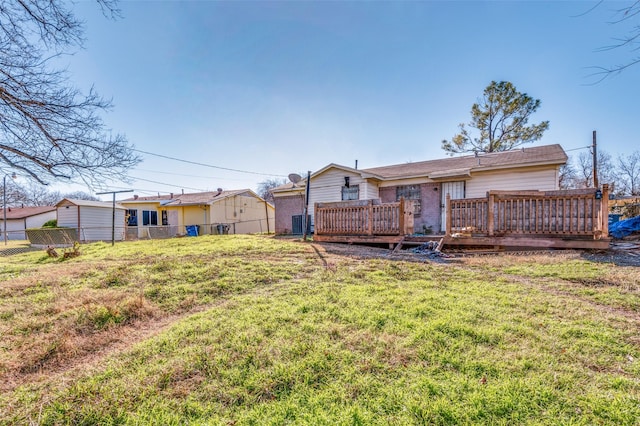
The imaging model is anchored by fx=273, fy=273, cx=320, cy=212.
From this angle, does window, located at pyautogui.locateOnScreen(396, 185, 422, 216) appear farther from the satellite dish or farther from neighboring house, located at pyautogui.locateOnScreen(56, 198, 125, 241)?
neighboring house, located at pyautogui.locateOnScreen(56, 198, 125, 241)

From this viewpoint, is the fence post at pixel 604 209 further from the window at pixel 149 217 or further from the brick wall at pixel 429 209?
the window at pixel 149 217

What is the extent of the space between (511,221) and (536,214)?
0.58 metres

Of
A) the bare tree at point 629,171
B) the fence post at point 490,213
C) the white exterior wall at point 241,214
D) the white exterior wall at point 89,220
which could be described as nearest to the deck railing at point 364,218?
the fence post at point 490,213

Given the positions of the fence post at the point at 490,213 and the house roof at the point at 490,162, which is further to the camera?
the house roof at the point at 490,162

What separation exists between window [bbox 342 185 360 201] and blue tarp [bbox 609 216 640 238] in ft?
30.6

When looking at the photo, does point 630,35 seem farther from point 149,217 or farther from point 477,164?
point 149,217

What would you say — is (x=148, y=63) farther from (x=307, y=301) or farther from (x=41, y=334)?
(x=307, y=301)

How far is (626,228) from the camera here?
360 inches

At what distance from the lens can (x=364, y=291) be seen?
4137mm

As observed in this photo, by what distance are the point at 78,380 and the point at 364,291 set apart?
327cm

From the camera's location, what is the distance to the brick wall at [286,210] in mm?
16109

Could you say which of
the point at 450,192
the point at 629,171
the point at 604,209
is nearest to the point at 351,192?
the point at 450,192

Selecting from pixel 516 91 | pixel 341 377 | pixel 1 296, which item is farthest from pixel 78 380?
pixel 516 91

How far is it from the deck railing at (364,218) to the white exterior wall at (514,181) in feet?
14.4
